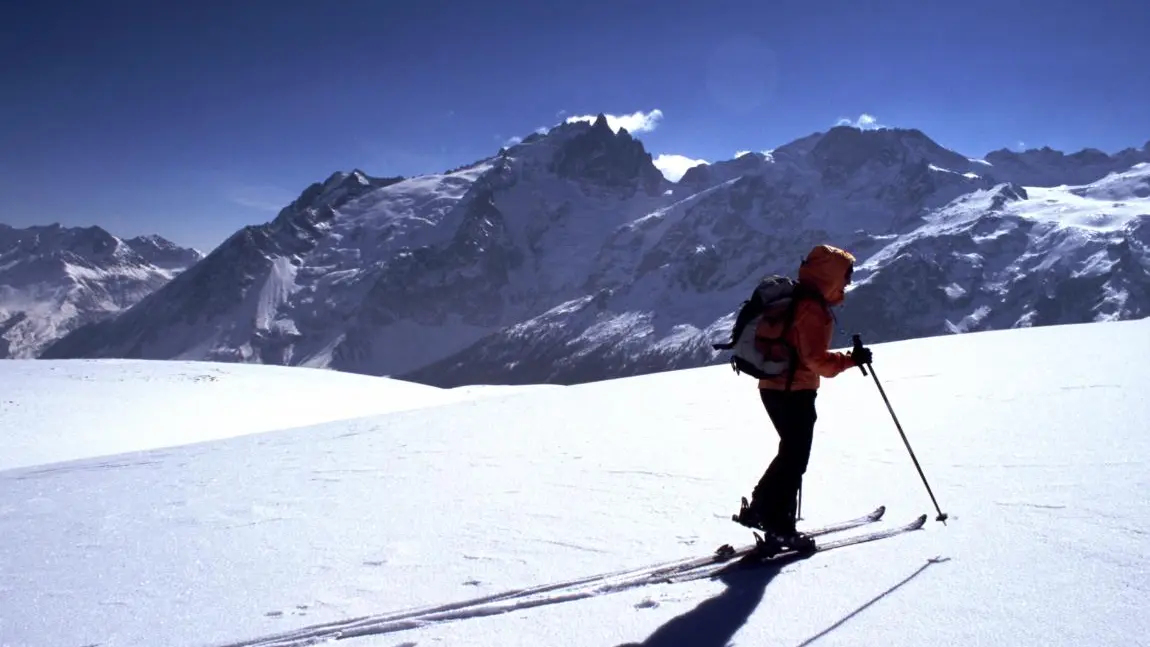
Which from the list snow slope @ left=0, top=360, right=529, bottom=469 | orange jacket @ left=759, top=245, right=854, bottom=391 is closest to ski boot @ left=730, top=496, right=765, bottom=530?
orange jacket @ left=759, top=245, right=854, bottom=391

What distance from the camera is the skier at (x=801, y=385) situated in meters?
5.19

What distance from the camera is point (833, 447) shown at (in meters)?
8.70

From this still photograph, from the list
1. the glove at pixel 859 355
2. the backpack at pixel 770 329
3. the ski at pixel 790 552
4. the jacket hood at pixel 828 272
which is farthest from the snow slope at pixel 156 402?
the glove at pixel 859 355

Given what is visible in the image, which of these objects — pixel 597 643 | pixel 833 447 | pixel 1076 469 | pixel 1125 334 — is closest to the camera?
pixel 597 643

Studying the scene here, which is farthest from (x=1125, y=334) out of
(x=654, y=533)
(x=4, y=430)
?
(x=4, y=430)

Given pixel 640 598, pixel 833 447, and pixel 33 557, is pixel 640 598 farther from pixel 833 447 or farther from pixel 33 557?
pixel 33 557

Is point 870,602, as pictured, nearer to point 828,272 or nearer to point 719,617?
point 719,617

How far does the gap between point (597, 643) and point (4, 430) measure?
67.7ft

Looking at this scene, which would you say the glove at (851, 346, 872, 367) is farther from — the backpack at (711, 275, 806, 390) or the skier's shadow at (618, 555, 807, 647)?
the skier's shadow at (618, 555, 807, 647)

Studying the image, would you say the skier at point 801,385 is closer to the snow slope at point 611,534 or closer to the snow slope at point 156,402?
the snow slope at point 611,534

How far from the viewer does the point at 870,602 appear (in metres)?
4.27

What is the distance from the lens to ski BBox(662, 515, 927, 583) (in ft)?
16.6

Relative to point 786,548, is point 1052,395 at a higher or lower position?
higher

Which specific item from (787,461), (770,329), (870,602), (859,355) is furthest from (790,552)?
(770,329)
